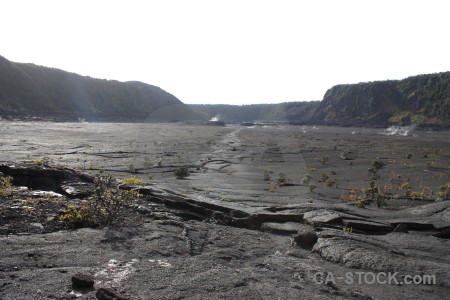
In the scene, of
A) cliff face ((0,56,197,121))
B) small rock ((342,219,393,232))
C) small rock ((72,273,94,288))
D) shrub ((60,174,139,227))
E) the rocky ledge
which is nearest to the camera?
small rock ((72,273,94,288))

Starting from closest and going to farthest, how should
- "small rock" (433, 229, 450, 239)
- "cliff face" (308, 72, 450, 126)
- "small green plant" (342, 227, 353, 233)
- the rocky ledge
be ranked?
the rocky ledge, "small rock" (433, 229, 450, 239), "small green plant" (342, 227, 353, 233), "cliff face" (308, 72, 450, 126)

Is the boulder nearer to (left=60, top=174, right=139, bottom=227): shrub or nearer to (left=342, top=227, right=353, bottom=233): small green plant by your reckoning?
(left=342, top=227, right=353, bottom=233): small green plant

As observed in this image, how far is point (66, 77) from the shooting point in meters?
95.1

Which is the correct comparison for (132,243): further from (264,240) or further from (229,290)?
(264,240)

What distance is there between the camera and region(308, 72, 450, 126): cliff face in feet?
288

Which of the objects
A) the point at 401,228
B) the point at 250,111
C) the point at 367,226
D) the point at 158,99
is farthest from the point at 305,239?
the point at 250,111

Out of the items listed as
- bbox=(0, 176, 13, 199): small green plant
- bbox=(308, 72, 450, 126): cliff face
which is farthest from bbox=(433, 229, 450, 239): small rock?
bbox=(308, 72, 450, 126): cliff face

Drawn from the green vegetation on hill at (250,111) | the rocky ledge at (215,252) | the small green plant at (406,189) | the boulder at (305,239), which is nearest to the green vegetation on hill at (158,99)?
the green vegetation on hill at (250,111)

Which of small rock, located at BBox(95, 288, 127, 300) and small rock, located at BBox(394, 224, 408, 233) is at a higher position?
small rock, located at BBox(95, 288, 127, 300)

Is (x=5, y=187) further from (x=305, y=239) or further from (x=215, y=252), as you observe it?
(x=305, y=239)

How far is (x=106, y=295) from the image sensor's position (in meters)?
3.78

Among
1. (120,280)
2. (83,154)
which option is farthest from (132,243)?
(83,154)

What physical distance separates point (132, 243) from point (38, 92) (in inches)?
3314

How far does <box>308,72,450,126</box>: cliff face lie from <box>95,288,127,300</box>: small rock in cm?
9160
